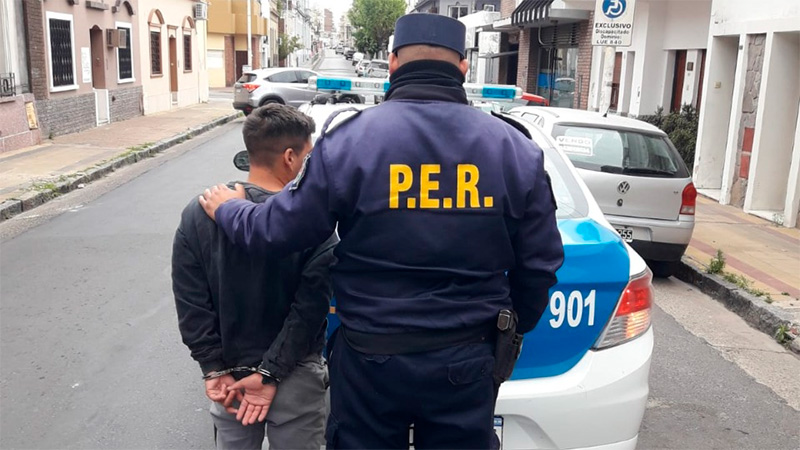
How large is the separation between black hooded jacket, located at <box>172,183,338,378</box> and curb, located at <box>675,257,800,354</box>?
4.86 meters

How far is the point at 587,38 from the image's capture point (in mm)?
19766

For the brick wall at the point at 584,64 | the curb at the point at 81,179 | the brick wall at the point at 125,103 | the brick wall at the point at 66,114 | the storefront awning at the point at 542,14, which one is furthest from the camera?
the brick wall at the point at 125,103

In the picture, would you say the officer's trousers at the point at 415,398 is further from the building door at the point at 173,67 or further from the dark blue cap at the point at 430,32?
the building door at the point at 173,67

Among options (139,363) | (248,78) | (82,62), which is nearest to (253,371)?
(139,363)

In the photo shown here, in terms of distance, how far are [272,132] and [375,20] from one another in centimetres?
8180

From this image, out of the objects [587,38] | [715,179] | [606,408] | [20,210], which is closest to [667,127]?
[715,179]

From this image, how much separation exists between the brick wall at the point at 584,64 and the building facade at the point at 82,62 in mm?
12199

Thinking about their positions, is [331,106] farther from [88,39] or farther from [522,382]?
[88,39]

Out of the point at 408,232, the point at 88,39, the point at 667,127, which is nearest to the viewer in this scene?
the point at 408,232

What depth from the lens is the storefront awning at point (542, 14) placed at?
19438mm

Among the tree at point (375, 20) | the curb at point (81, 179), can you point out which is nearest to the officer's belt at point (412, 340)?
the curb at point (81, 179)

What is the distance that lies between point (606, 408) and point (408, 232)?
1.40m

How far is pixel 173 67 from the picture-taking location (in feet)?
90.0

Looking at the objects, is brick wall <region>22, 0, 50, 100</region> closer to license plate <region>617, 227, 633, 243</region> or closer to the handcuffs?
license plate <region>617, 227, 633, 243</region>
